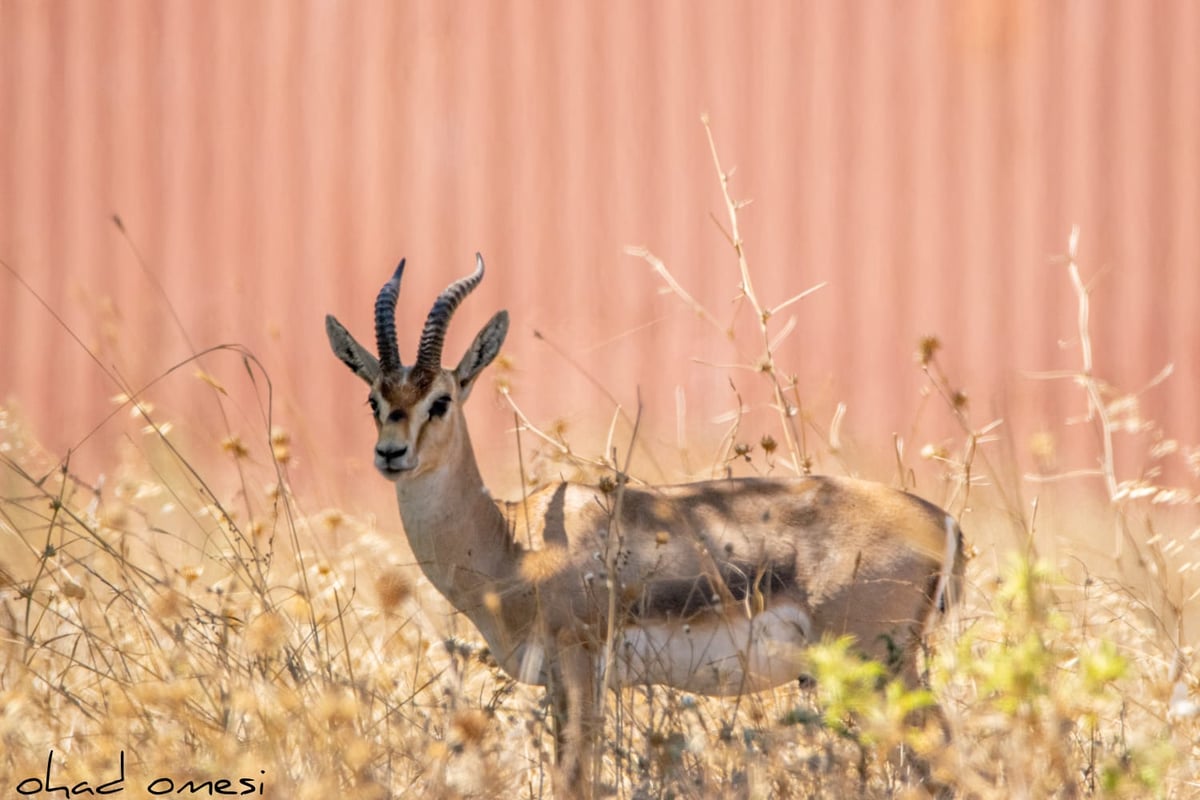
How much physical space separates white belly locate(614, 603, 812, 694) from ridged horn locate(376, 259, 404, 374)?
115 cm

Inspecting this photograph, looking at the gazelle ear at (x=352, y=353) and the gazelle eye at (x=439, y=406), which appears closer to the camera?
the gazelle eye at (x=439, y=406)

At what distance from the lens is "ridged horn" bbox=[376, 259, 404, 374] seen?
14.6ft

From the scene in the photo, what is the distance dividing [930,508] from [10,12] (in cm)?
716

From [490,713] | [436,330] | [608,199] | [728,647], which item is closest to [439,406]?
[436,330]

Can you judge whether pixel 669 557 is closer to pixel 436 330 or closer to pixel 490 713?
pixel 436 330

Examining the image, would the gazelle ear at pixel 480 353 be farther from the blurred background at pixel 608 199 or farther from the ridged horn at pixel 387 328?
the blurred background at pixel 608 199

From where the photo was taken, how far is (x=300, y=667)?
A: 3309 mm

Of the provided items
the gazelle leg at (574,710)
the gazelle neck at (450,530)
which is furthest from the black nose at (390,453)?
the gazelle leg at (574,710)

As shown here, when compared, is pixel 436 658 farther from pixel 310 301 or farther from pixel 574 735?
pixel 310 301

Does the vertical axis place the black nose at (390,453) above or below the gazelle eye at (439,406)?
below

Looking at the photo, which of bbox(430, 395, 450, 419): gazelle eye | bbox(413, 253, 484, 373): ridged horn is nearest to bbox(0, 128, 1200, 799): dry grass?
bbox(430, 395, 450, 419): gazelle eye

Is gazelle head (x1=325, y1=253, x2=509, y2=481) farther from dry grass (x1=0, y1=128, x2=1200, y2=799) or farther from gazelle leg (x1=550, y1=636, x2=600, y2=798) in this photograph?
gazelle leg (x1=550, y1=636, x2=600, y2=798)

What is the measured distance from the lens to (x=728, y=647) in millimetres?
4172

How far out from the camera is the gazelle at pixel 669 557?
413 centimetres
